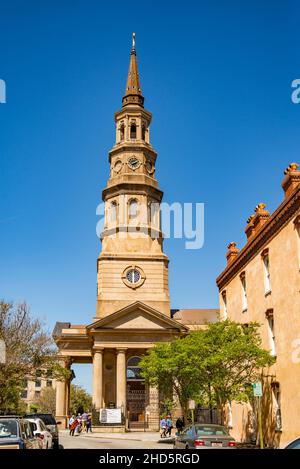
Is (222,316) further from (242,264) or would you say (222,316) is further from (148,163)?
(148,163)

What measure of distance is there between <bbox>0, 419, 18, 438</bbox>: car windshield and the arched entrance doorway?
36641 mm

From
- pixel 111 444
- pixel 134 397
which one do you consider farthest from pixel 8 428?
pixel 134 397

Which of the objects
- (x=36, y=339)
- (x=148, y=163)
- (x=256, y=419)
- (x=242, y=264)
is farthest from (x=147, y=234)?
(x=256, y=419)

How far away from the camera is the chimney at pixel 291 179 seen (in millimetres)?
23812

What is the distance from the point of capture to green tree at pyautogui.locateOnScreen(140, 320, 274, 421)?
85.9 feet

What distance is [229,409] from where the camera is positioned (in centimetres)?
3253

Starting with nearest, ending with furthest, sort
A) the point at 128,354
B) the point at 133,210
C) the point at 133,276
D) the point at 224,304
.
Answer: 1. the point at 224,304
2. the point at 128,354
3. the point at 133,276
4. the point at 133,210

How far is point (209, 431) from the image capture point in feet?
56.0

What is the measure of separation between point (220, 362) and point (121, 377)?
24.3 meters

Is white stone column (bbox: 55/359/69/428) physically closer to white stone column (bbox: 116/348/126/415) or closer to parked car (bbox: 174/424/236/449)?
white stone column (bbox: 116/348/126/415)

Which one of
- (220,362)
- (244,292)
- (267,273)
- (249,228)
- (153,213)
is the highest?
(153,213)

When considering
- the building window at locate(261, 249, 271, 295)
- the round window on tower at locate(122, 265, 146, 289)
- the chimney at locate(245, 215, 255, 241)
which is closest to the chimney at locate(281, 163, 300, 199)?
the building window at locate(261, 249, 271, 295)

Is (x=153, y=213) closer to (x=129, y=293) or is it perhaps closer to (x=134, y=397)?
(x=129, y=293)

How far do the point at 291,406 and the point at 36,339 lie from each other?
19428mm
